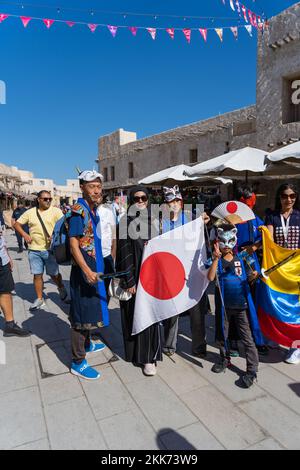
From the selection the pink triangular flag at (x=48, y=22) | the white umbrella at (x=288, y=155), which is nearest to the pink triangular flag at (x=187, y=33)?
the pink triangular flag at (x=48, y=22)

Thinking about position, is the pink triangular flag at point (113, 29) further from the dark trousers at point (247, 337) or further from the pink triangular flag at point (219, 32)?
the dark trousers at point (247, 337)

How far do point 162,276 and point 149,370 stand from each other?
886mm

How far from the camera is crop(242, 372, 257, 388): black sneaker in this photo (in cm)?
254

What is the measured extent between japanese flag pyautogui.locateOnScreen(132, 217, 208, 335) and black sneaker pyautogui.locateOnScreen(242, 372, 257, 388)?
0.77 m

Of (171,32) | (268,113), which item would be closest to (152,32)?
(171,32)

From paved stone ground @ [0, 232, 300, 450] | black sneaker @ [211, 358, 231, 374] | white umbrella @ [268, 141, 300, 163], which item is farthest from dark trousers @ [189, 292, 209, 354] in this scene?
white umbrella @ [268, 141, 300, 163]

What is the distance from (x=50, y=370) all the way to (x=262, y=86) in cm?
1251

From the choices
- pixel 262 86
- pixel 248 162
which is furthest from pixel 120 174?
pixel 248 162

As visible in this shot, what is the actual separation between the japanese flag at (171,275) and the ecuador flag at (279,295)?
616mm

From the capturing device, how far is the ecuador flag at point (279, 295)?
9.25 feet

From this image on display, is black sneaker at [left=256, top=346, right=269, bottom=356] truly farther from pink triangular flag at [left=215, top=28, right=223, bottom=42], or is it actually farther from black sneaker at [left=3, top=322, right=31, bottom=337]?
pink triangular flag at [left=215, top=28, right=223, bottom=42]

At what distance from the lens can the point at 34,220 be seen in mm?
4562

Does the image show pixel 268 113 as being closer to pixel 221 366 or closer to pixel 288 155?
pixel 288 155

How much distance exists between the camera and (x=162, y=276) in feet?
9.40
